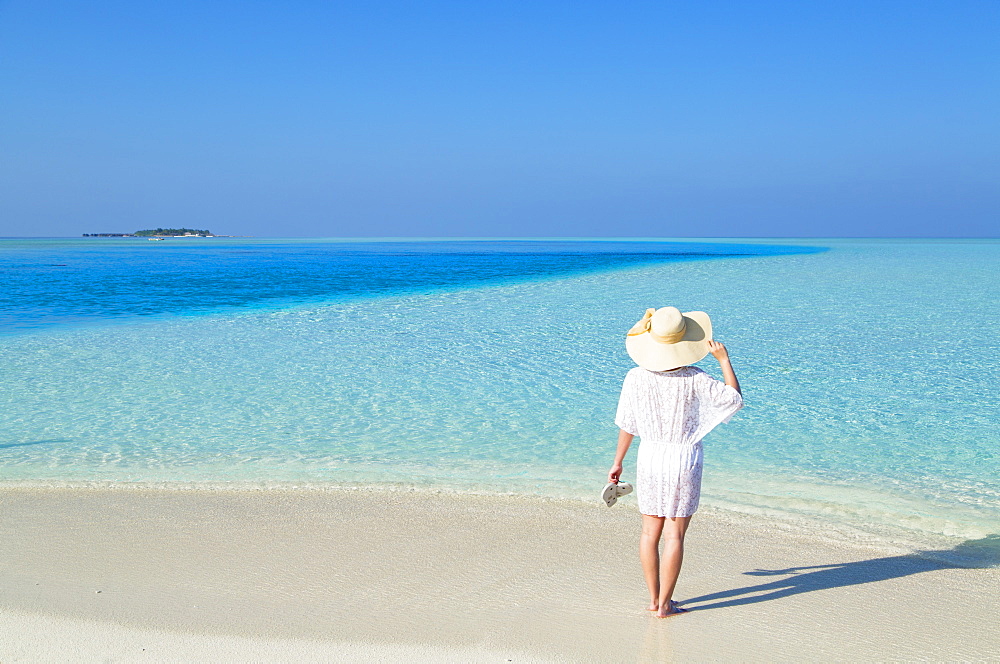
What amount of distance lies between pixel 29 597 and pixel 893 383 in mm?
7792

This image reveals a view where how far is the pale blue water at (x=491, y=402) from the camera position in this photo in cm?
504

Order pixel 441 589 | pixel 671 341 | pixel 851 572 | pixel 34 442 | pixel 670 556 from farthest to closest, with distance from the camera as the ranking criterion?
pixel 34 442, pixel 851 572, pixel 441 589, pixel 670 556, pixel 671 341

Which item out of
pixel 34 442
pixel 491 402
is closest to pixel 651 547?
pixel 491 402

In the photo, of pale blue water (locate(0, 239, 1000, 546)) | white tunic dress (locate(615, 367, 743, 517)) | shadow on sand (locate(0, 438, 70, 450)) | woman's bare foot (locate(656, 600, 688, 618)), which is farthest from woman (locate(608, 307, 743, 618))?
shadow on sand (locate(0, 438, 70, 450))

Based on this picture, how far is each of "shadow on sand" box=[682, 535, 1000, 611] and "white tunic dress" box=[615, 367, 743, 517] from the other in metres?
0.62

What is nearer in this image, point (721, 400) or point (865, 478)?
point (721, 400)

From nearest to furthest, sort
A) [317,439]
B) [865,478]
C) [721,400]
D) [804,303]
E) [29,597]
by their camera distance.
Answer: [721,400]
[29,597]
[865,478]
[317,439]
[804,303]

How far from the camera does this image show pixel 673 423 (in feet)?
9.00

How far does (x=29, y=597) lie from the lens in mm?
3104

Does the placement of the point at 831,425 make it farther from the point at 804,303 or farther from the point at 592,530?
the point at 804,303

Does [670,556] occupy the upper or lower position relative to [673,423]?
lower

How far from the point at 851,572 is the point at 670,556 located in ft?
3.79

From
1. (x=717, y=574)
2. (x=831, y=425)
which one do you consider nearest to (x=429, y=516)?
(x=717, y=574)

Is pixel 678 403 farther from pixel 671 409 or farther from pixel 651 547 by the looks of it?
pixel 651 547
